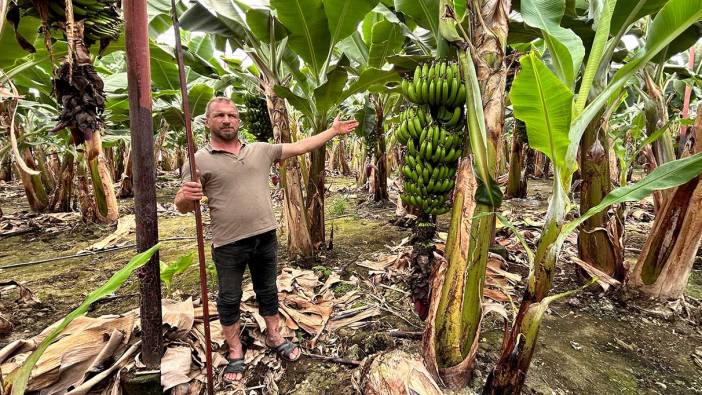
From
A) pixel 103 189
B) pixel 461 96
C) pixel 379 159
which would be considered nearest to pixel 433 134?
pixel 461 96

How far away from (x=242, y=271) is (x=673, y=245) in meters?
2.66

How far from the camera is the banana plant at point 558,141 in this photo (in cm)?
102

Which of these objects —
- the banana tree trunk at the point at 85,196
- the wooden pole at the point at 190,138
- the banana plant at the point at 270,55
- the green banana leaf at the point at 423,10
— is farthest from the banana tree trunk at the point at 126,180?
the wooden pole at the point at 190,138

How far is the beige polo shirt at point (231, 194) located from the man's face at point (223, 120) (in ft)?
0.32

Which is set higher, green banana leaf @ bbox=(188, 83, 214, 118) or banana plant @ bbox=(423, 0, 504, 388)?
green banana leaf @ bbox=(188, 83, 214, 118)

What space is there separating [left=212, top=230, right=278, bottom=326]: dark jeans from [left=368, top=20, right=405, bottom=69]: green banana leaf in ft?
5.60

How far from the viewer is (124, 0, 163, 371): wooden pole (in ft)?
3.55

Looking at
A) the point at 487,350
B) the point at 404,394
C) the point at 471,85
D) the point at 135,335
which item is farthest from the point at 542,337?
the point at 135,335

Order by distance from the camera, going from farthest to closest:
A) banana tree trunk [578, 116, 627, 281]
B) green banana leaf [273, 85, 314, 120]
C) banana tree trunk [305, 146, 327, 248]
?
banana tree trunk [305, 146, 327, 248]
green banana leaf [273, 85, 314, 120]
banana tree trunk [578, 116, 627, 281]

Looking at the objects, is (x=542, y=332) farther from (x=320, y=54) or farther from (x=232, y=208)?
(x=320, y=54)

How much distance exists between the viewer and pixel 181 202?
4.65ft

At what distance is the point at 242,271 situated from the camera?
5.61 ft

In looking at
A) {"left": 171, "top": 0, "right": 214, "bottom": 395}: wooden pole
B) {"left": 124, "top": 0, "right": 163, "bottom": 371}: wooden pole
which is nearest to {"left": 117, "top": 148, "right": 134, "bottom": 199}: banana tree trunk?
{"left": 124, "top": 0, "right": 163, "bottom": 371}: wooden pole

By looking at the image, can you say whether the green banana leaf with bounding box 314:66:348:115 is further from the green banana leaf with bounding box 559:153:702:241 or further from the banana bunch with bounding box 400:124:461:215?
the green banana leaf with bounding box 559:153:702:241
